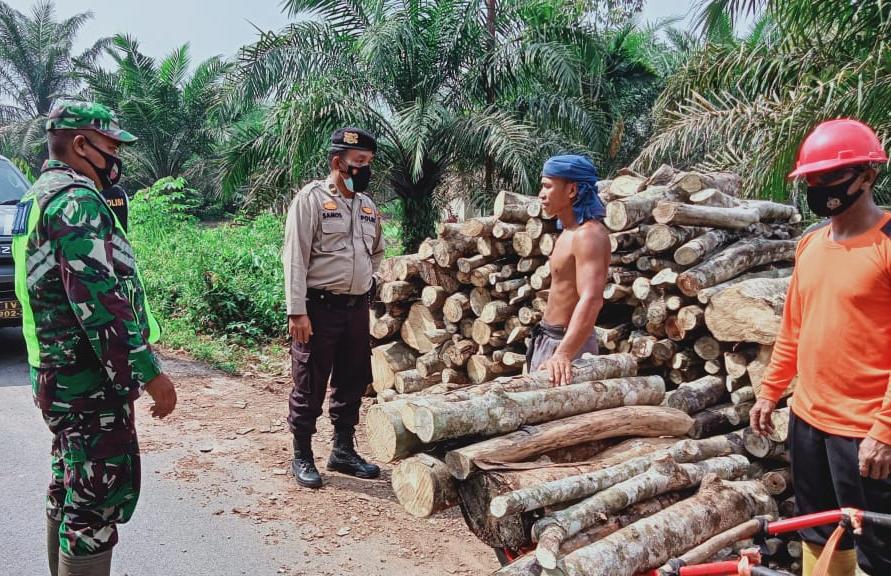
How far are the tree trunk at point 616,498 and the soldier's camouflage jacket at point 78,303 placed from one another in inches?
63.6

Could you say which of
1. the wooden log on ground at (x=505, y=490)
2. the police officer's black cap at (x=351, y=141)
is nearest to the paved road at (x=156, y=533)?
the wooden log on ground at (x=505, y=490)

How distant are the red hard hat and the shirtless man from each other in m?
1.35

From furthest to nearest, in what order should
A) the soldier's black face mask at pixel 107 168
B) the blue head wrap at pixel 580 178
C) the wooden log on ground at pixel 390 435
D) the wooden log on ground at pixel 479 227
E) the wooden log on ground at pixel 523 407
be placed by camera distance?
the wooden log on ground at pixel 479 227
the blue head wrap at pixel 580 178
the wooden log on ground at pixel 390 435
the wooden log on ground at pixel 523 407
the soldier's black face mask at pixel 107 168

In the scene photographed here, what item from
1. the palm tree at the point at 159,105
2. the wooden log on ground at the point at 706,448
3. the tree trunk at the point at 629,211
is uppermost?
the palm tree at the point at 159,105

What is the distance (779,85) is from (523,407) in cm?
635

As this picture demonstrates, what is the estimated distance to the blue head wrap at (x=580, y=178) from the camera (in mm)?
4008

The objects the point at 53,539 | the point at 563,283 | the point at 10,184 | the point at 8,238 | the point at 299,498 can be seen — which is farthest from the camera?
the point at 10,184

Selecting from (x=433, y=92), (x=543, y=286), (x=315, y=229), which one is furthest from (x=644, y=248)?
(x=433, y=92)

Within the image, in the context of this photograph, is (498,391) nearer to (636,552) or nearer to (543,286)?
(636,552)

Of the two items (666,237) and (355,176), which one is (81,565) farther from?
(666,237)

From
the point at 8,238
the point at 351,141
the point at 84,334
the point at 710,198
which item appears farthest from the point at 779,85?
the point at 8,238

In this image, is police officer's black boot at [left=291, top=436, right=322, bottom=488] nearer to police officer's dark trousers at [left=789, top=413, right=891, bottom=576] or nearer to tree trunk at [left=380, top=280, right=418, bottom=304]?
tree trunk at [left=380, top=280, right=418, bottom=304]

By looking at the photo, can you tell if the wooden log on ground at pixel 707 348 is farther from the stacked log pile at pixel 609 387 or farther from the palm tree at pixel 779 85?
the palm tree at pixel 779 85

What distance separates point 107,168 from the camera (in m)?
2.90
